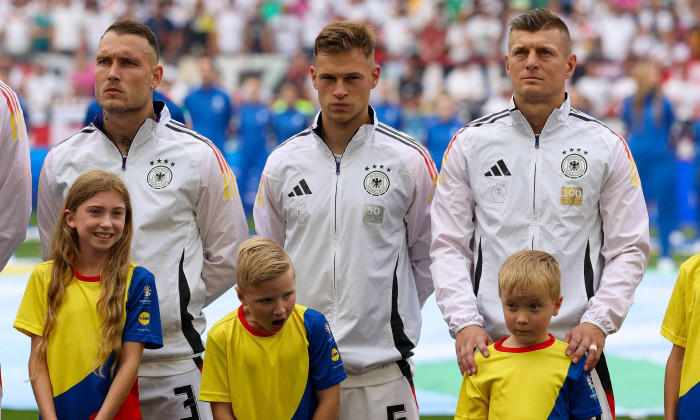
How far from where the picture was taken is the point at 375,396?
4242mm

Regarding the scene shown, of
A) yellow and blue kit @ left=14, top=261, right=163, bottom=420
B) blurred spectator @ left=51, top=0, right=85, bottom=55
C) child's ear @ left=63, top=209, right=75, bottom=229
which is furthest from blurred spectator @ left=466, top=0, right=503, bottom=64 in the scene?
yellow and blue kit @ left=14, top=261, right=163, bottom=420

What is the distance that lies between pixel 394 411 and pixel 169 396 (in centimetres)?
98

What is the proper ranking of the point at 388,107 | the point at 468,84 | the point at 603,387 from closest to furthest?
1. the point at 603,387
2. the point at 388,107
3. the point at 468,84

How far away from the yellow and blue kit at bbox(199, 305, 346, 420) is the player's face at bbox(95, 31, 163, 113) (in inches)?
46.5

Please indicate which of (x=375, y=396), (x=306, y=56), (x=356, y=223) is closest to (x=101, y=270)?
(x=356, y=223)

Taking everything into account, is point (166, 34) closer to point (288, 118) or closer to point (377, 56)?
point (377, 56)

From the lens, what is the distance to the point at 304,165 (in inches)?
174

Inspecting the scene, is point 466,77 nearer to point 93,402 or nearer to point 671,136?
point 671,136

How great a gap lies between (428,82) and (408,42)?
5.43 feet

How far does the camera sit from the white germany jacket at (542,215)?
4.01m

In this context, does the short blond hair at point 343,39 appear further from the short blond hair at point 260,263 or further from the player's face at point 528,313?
the player's face at point 528,313

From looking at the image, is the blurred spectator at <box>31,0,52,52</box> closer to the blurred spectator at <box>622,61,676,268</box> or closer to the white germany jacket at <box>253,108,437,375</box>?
the blurred spectator at <box>622,61,676,268</box>

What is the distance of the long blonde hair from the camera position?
3.79 meters

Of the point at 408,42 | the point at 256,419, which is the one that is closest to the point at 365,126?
the point at 256,419
